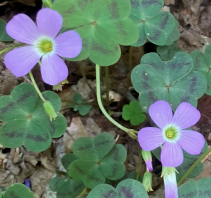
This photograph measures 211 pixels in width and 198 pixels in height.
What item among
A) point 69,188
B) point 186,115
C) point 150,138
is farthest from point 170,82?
point 69,188

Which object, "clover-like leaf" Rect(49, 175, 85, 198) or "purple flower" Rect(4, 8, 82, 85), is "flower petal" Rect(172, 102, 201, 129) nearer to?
"purple flower" Rect(4, 8, 82, 85)

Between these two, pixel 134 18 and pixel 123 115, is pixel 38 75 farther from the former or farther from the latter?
pixel 134 18

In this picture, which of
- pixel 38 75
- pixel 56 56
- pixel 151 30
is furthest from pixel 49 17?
pixel 38 75

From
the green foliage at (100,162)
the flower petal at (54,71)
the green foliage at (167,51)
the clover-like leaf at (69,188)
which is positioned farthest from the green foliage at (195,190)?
the green foliage at (167,51)

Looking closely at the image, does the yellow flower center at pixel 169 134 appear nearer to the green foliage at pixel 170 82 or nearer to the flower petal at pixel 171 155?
the flower petal at pixel 171 155

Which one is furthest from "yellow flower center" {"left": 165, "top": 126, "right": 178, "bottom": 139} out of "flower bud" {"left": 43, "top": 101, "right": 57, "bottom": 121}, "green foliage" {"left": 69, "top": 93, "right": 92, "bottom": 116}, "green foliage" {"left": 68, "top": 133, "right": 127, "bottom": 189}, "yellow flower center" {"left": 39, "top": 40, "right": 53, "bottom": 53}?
"green foliage" {"left": 69, "top": 93, "right": 92, "bottom": 116}

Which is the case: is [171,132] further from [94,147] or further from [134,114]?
[134,114]
